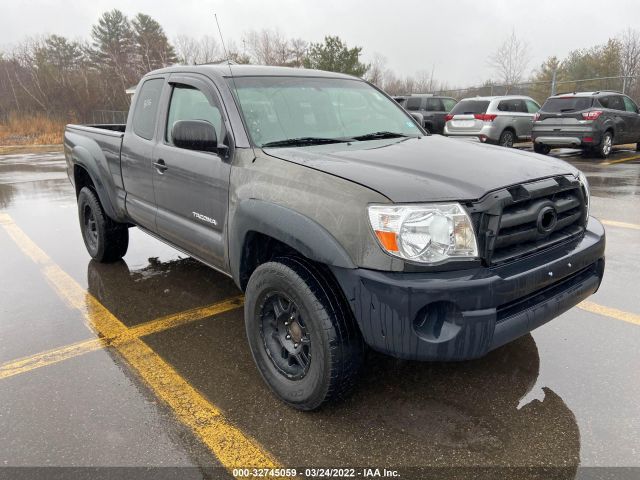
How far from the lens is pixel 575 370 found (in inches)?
115

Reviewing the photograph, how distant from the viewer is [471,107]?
13586 millimetres

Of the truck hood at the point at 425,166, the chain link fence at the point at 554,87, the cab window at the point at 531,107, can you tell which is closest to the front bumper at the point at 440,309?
the truck hood at the point at 425,166

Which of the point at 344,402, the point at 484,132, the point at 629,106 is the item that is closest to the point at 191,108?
the point at 344,402

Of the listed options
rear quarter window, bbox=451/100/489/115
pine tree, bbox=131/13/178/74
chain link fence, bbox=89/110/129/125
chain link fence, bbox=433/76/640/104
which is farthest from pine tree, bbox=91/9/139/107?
rear quarter window, bbox=451/100/489/115

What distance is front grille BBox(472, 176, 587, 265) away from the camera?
2.18m

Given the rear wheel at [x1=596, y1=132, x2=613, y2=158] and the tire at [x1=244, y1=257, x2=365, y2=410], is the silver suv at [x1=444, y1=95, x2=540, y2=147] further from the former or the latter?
the tire at [x1=244, y1=257, x2=365, y2=410]

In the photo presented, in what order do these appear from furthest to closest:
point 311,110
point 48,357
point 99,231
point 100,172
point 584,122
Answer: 1. point 584,122
2. point 99,231
3. point 100,172
4. point 311,110
5. point 48,357

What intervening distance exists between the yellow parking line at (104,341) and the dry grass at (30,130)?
25.5 meters

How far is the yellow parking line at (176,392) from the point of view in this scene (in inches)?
89.8

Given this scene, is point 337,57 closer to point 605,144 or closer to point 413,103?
point 413,103

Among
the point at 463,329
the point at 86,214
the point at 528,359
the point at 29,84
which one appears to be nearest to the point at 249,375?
the point at 463,329

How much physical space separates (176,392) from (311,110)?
1.98 meters

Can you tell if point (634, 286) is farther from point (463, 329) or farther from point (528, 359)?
point (463, 329)

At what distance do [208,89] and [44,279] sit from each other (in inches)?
107
